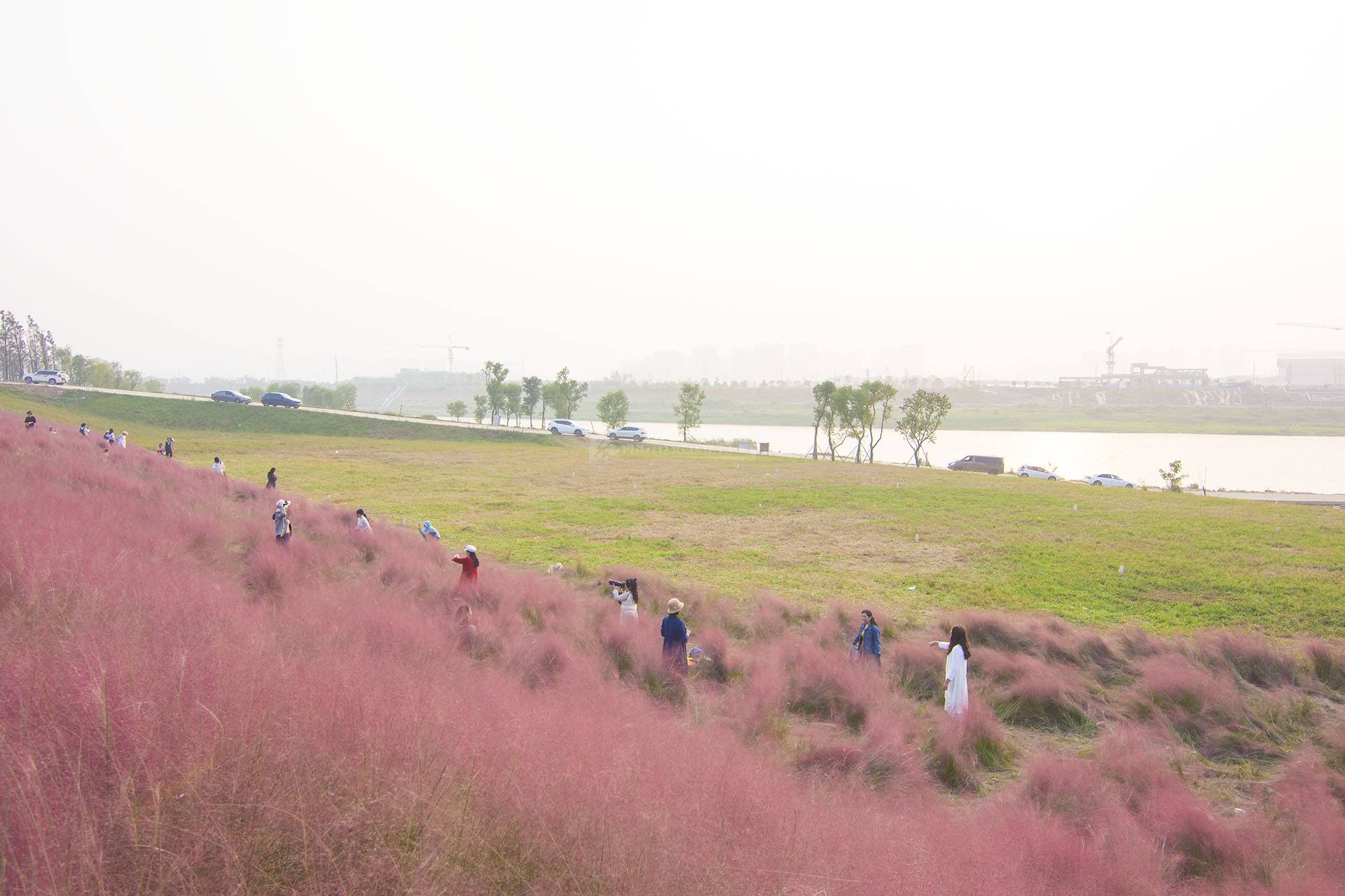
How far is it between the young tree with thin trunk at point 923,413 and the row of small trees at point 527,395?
1619 inches

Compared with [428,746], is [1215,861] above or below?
below

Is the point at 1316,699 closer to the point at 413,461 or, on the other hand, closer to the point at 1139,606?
the point at 1139,606

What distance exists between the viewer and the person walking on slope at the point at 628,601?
41.9ft

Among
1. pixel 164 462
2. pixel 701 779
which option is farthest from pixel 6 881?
pixel 164 462

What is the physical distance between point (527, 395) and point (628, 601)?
8417 centimetres

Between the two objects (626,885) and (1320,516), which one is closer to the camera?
(626,885)

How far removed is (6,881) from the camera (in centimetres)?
297

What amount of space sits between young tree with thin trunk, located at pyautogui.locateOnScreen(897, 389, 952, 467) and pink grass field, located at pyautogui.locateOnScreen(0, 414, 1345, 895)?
159ft

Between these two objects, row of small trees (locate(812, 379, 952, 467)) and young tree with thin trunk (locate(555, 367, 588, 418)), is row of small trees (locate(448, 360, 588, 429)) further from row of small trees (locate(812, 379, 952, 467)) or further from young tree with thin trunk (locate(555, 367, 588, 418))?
row of small trees (locate(812, 379, 952, 467))

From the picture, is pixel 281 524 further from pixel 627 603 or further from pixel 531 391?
pixel 531 391

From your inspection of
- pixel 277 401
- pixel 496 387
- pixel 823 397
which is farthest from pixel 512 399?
pixel 823 397

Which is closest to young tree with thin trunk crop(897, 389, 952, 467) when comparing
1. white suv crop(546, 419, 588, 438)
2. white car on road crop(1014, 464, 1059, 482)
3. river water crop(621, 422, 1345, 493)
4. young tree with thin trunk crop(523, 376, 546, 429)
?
white car on road crop(1014, 464, 1059, 482)

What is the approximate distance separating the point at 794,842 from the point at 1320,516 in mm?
32779

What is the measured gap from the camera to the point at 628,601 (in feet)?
43.6
